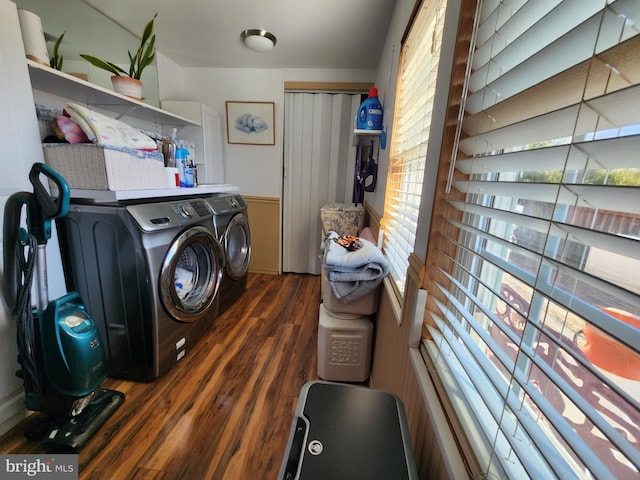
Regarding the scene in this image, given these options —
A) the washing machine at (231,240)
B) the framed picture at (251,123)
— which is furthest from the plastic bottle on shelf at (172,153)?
the framed picture at (251,123)

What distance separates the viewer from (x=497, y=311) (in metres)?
0.55

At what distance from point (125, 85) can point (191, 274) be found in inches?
55.3

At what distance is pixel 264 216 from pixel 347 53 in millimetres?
1907

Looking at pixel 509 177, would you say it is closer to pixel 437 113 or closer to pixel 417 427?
pixel 437 113

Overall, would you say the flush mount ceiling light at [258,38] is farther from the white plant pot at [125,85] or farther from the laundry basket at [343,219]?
the laundry basket at [343,219]

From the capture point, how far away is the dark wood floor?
1.08 m

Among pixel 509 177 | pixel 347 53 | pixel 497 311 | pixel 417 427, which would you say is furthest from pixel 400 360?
pixel 347 53

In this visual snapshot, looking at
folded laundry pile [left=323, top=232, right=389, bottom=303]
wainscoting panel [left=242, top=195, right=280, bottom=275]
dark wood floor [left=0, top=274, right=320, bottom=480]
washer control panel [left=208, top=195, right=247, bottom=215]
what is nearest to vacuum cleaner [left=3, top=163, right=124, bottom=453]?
dark wood floor [left=0, top=274, right=320, bottom=480]

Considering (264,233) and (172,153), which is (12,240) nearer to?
(172,153)

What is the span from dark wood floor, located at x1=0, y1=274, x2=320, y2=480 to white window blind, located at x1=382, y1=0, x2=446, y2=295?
37.4 inches

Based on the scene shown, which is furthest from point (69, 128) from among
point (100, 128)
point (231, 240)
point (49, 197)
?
point (231, 240)

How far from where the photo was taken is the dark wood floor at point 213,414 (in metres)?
1.08

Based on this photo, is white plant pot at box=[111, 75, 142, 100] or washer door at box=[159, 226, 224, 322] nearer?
washer door at box=[159, 226, 224, 322]

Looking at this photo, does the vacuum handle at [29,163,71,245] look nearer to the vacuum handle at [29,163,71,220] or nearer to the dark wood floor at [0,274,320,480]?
Answer: the vacuum handle at [29,163,71,220]
